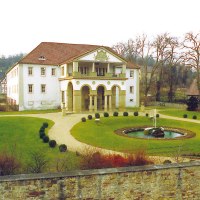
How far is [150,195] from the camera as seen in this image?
1001 cm

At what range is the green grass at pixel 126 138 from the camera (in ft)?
67.5

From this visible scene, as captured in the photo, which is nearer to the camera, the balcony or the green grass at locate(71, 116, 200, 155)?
the green grass at locate(71, 116, 200, 155)

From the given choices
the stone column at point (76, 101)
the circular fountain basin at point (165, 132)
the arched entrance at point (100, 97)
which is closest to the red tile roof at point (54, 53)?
the stone column at point (76, 101)

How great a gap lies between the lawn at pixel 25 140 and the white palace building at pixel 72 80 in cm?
1035

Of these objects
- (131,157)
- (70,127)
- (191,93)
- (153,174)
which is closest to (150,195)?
(153,174)

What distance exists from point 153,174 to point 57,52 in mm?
40668

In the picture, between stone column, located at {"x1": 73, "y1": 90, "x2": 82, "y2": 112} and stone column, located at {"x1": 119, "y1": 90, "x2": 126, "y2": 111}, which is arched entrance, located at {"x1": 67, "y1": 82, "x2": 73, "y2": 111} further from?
stone column, located at {"x1": 119, "y1": 90, "x2": 126, "y2": 111}

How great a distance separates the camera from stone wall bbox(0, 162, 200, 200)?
8805mm

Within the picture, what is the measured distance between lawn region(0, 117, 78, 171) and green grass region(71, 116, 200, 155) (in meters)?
3.57

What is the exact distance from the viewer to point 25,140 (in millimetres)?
23750

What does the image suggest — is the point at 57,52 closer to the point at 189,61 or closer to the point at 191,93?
the point at 189,61

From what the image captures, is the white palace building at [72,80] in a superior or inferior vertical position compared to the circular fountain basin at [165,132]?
superior

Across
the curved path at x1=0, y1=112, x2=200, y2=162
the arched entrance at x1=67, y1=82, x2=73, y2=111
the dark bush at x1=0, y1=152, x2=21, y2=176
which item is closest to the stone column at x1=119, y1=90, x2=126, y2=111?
the arched entrance at x1=67, y1=82, x2=73, y2=111

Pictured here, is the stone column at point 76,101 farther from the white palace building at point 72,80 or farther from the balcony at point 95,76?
the balcony at point 95,76
